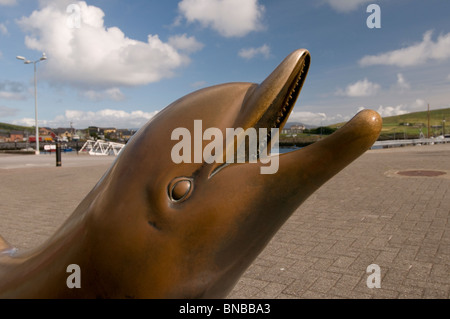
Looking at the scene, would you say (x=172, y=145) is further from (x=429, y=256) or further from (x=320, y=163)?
(x=429, y=256)

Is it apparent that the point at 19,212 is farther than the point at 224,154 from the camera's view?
Yes

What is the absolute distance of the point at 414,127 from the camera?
85.5 metres

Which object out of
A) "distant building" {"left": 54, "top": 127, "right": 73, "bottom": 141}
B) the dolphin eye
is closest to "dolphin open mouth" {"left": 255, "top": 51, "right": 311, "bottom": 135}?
the dolphin eye

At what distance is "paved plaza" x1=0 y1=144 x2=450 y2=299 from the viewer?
331 centimetres

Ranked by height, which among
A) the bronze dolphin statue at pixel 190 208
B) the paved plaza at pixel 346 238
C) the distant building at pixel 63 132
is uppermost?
the distant building at pixel 63 132

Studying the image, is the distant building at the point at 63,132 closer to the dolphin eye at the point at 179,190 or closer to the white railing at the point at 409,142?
the white railing at the point at 409,142

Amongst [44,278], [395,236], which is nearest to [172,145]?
[44,278]

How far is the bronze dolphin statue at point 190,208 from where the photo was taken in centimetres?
121

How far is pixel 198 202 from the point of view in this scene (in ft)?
4.03

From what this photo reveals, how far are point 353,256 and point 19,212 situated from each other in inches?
277

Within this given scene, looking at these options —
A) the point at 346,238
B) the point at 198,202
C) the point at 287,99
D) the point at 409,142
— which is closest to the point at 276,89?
the point at 287,99

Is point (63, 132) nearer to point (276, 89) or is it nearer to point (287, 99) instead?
point (287, 99)

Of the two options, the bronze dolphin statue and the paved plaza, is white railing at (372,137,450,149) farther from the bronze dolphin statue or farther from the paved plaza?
the bronze dolphin statue

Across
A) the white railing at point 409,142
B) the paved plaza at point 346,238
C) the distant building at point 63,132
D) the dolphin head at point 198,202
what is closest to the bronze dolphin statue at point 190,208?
the dolphin head at point 198,202
